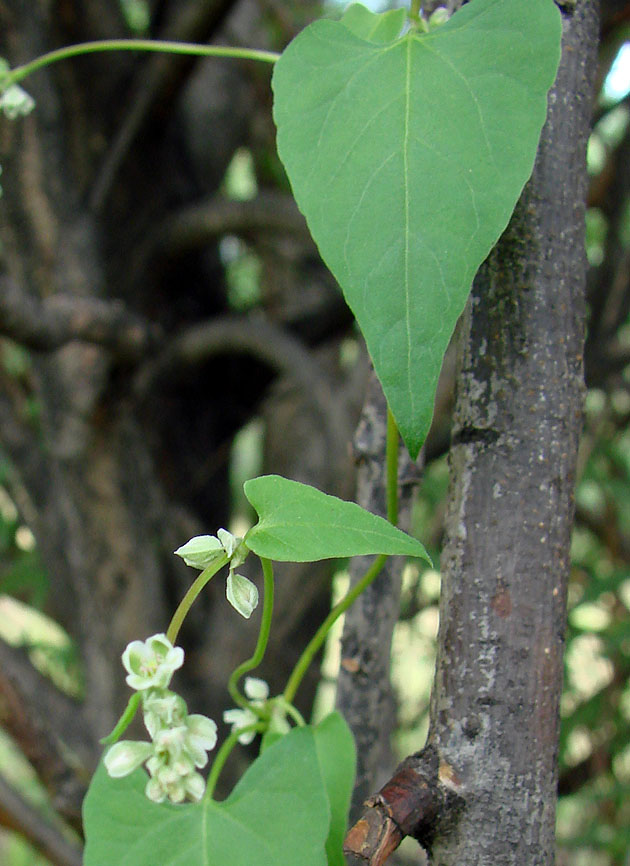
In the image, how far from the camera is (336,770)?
1.11 feet

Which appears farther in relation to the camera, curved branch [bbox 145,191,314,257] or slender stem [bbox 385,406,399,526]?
curved branch [bbox 145,191,314,257]

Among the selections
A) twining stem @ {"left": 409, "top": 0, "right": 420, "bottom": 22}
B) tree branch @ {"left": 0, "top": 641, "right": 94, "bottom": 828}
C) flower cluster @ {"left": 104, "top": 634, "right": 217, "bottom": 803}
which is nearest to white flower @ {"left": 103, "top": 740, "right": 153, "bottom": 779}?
flower cluster @ {"left": 104, "top": 634, "right": 217, "bottom": 803}

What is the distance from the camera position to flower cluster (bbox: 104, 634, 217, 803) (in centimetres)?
26

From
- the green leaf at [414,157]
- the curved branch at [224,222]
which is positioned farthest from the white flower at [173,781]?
the curved branch at [224,222]

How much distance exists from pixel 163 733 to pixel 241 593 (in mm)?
51

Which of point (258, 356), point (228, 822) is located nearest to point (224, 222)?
point (258, 356)

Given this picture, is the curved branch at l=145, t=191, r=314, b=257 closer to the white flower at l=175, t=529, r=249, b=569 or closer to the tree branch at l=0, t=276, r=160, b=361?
the tree branch at l=0, t=276, r=160, b=361

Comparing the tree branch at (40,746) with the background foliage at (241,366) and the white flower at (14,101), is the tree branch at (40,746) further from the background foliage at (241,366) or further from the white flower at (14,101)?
the white flower at (14,101)

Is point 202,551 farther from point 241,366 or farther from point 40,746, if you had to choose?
point 241,366

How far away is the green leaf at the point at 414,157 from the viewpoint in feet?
0.82

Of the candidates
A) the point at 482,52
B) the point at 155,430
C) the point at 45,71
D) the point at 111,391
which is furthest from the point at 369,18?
the point at 155,430

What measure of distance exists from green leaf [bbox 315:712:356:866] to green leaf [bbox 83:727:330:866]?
25 millimetres

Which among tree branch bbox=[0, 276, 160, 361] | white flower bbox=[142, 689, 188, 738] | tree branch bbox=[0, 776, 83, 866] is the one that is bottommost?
tree branch bbox=[0, 776, 83, 866]

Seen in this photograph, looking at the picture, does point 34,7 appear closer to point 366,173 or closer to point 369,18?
point 369,18
